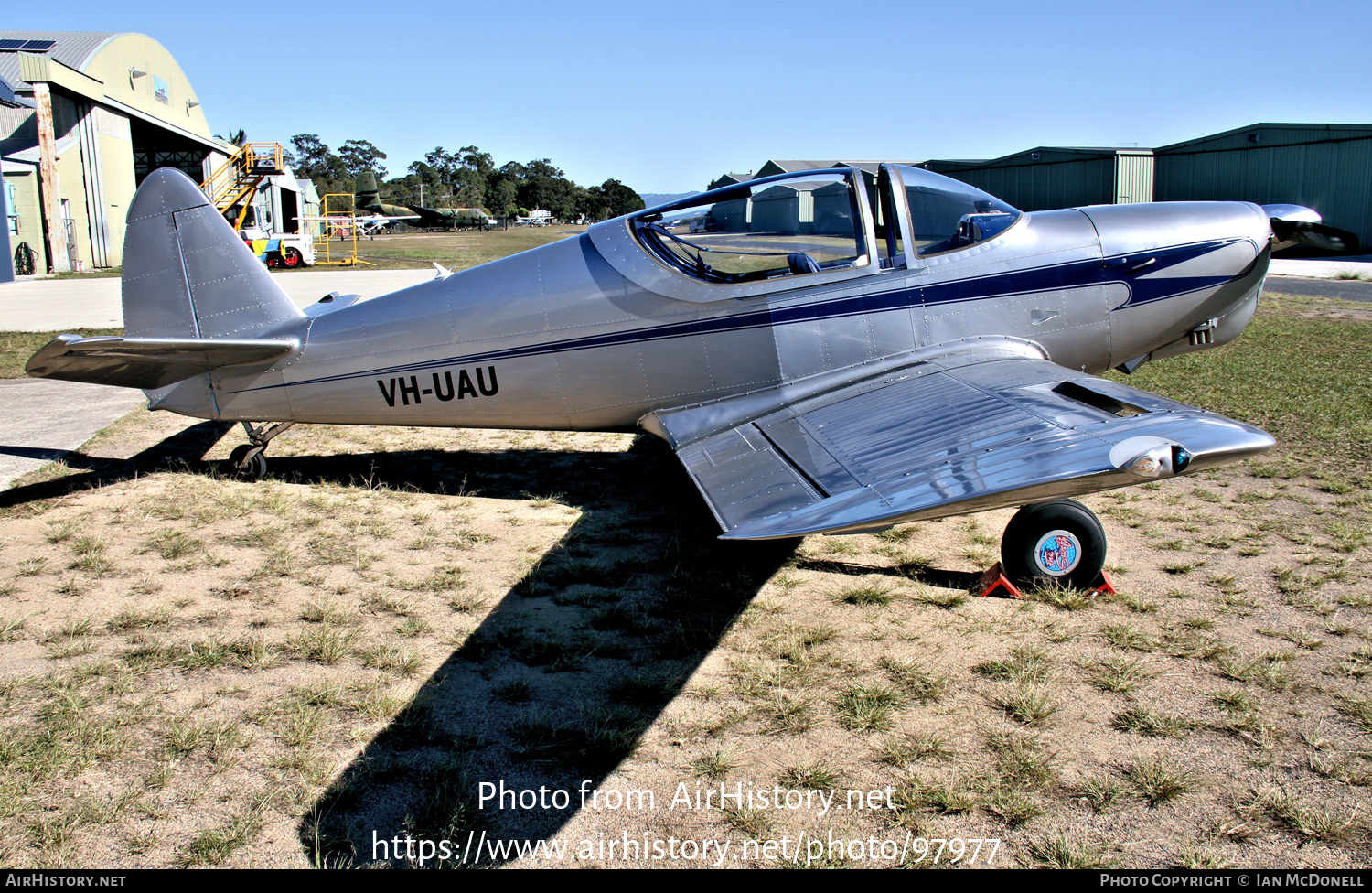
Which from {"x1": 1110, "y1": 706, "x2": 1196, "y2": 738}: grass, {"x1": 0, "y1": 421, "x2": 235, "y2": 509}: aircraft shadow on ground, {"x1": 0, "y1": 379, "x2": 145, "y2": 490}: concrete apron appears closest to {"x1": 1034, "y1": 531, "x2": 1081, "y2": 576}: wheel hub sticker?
{"x1": 1110, "y1": 706, "x2": 1196, "y2": 738}: grass

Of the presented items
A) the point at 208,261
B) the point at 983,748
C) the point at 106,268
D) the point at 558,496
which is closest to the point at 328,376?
the point at 208,261

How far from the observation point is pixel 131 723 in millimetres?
3443

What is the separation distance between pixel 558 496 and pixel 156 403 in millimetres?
3128

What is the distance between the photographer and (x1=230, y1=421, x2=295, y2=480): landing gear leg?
6895 millimetres

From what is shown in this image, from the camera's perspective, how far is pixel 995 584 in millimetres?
4605

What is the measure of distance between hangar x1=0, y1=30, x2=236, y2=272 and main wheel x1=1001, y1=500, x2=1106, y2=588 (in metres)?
34.0

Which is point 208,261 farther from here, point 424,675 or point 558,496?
point 424,675

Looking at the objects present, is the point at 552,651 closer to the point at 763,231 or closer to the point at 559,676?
the point at 559,676

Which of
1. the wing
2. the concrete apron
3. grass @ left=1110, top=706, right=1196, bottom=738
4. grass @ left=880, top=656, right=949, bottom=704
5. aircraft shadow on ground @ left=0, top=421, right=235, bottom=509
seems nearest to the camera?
the wing

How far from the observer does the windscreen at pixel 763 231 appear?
5.55 meters

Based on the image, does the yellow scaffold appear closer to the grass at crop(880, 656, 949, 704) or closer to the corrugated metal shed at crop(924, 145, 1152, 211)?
the corrugated metal shed at crop(924, 145, 1152, 211)

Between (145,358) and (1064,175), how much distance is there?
38680 mm

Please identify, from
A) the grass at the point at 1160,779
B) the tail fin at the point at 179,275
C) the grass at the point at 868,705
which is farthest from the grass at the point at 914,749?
the tail fin at the point at 179,275

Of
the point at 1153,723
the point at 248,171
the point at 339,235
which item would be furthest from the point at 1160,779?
the point at 339,235
